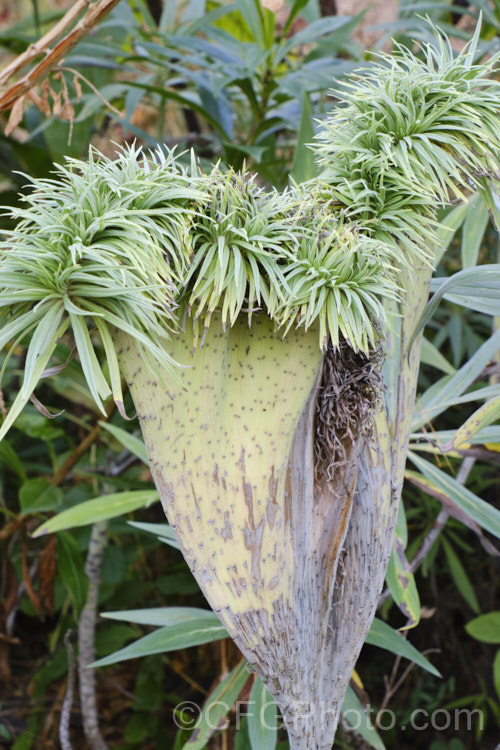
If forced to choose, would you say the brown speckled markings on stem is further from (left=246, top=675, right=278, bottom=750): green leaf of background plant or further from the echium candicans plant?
(left=246, top=675, right=278, bottom=750): green leaf of background plant

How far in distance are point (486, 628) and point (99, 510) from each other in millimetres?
459

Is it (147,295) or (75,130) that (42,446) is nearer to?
(75,130)

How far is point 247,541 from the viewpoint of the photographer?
0.27 meters

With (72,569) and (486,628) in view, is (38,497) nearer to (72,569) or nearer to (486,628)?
(72,569)

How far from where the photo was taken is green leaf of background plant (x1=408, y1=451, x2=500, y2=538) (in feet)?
1.52

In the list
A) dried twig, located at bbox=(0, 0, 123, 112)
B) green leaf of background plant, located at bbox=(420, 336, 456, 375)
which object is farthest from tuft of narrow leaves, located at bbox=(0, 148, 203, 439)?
green leaf of background plant, located at bbox=(420, 336, 456, 375)

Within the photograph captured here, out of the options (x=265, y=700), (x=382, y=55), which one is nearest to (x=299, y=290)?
(x=382, y=55)

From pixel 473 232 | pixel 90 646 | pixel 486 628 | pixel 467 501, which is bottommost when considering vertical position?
pixel 90 646

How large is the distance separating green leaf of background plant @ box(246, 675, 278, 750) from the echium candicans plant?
0.19 meters

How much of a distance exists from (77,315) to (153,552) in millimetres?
767

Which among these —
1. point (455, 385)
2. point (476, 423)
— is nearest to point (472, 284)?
point (476, 423)

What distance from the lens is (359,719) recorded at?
1.63 ft

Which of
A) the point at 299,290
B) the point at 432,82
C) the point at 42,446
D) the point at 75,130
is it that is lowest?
the point at 42,446

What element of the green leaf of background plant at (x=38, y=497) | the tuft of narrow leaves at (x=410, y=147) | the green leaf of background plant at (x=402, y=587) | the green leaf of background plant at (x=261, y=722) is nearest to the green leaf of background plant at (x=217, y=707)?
the green leaf of background plant at (x=261, y=722)
